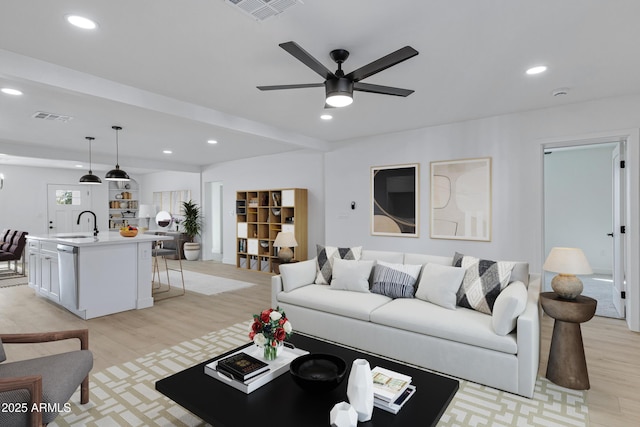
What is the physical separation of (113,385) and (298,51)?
271 centimetres

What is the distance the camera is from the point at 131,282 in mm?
4562

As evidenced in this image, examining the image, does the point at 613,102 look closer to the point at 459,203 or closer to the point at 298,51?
the point at 459,203

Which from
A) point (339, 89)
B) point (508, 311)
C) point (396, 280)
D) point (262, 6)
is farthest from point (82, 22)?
point (508, 311)

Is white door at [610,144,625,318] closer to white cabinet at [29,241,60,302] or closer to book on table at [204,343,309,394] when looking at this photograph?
book on table at [204,343,309,394]

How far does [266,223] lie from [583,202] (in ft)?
20.8

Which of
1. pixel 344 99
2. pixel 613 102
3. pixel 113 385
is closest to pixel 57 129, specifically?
pixel 113 385

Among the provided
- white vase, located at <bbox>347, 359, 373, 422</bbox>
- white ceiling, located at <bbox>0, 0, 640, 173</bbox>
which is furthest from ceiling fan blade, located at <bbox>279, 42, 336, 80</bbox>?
white vase, located at <bbox>347, 359, 373, 422</bbox>

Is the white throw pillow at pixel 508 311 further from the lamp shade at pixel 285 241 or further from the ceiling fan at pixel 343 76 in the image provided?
the lamp shade at pixel 285 241

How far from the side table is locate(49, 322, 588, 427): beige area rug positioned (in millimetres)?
81

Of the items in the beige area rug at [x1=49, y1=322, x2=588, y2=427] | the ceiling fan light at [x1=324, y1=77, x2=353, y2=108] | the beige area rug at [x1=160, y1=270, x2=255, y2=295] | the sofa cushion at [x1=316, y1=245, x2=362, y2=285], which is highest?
the ceiling fan light at [x1=324, y1=77, x2=353, y2=108]

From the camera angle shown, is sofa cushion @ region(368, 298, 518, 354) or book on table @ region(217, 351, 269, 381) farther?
sofa cushion @ region(368, 298, 518, 354)

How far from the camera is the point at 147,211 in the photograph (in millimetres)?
10516

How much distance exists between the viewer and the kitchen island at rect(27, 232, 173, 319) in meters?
4.14

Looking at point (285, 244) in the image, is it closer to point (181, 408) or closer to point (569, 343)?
point (181, 408)
